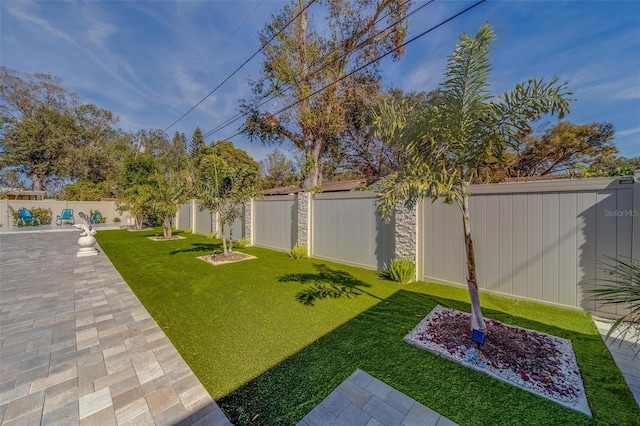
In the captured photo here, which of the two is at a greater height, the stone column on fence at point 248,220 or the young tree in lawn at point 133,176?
the young tree in lawn at point 133,176

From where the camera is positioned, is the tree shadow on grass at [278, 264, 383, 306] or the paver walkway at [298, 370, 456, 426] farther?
the tree shadow on grass at [278, 264, 383, 306]

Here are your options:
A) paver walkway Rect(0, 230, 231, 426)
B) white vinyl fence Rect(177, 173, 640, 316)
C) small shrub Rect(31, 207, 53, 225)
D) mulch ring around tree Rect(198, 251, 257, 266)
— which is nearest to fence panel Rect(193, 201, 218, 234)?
mulch ring around tree Rect(198, 251, 257, 266)

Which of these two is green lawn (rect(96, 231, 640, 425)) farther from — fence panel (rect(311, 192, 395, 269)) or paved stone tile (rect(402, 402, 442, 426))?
fence panel (rect(311, 192, 395, 269))

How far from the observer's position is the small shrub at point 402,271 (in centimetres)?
511

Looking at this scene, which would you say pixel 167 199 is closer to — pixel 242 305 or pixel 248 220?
pixel 248 220

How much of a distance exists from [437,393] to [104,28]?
12874 mm

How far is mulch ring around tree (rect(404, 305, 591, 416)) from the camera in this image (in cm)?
215

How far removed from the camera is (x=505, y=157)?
286cm

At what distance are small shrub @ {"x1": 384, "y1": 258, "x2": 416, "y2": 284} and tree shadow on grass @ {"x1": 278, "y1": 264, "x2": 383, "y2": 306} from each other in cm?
62

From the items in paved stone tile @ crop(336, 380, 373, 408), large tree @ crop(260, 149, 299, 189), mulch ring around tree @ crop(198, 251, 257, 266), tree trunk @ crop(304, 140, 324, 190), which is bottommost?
paved stone tile @ crop(336, 380, 373, 408)

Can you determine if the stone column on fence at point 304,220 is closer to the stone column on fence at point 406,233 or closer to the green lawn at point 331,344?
the green lawn at point 331,344

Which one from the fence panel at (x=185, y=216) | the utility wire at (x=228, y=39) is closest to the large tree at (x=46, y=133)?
the fence panel at (x=185, y=216)

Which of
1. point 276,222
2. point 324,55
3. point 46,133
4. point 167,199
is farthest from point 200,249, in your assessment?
point 46,133

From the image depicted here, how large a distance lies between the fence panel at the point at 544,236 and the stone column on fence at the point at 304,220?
3.84 meters
